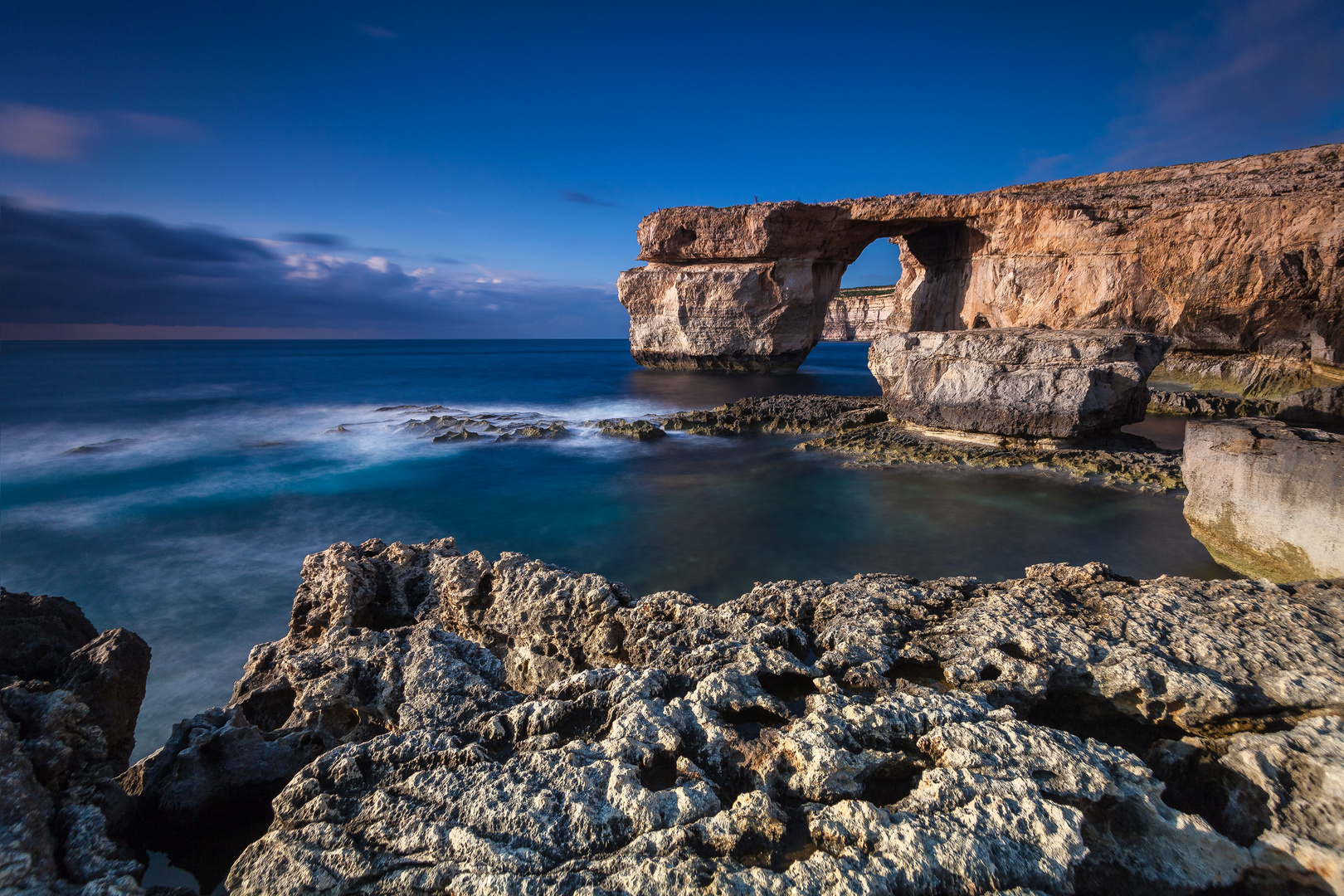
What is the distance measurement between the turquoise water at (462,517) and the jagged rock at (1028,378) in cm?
132

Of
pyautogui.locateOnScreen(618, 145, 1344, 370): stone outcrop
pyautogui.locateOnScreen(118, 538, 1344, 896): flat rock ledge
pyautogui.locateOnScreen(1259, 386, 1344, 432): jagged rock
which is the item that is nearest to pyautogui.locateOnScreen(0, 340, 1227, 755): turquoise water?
pyautogui.locateOnScreen(1259, 386, 1344, 432): jagged rock

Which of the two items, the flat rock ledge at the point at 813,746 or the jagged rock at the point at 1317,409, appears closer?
the flat rock ledge at the point at 813,746

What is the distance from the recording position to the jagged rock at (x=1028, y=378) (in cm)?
874

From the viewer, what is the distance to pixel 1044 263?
54.0 ft

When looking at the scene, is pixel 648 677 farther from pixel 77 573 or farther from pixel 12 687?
pixel 77 573

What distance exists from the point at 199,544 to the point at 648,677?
749 centimetres

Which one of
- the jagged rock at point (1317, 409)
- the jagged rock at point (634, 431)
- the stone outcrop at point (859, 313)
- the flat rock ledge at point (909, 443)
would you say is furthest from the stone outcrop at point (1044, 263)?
the stone outcrop at point (859, 313)

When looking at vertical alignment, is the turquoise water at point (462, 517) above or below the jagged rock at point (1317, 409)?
below

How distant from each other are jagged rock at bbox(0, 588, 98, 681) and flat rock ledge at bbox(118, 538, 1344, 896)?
2.67 ft

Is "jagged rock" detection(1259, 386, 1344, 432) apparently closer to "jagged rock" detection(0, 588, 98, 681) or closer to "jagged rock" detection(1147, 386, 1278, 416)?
"jagged rock" detection(1147, 386, 1278, 416)

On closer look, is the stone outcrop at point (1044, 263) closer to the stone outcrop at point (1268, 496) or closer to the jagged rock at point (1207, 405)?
the jagged rock at point (1207, 405)

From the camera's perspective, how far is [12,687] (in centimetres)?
193

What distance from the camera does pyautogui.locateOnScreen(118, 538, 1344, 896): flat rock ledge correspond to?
1524mm

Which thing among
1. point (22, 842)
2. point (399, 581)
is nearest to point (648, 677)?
point (22, 842)
